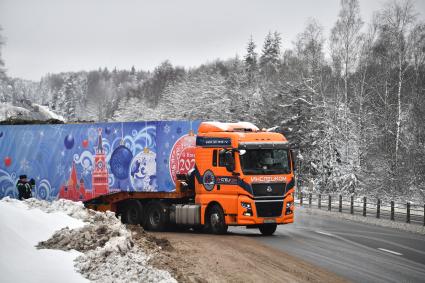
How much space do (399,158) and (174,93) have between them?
59708 millimetres

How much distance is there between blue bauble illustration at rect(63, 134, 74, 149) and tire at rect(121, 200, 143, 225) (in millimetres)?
3506

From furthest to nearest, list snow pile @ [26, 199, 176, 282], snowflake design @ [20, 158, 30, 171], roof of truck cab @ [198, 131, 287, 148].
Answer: snowflake design @ [20, 158, 30, 171], roof of truck cab @ [198, 131, 287, 148], snow pile @ [26, 199, 176, 282]

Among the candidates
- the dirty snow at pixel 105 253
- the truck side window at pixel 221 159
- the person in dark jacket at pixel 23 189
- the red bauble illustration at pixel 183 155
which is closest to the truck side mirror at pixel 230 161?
the truck side window at pixel 221 159

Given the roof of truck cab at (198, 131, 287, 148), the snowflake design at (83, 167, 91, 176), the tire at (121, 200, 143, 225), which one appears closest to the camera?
the roof of truck cab at (198, 131, 287, 148)

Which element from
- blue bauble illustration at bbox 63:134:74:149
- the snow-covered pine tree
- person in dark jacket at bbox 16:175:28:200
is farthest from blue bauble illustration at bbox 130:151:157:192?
the snow-covered pine tree

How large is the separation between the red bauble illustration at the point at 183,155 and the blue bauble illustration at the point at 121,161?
1838 mm

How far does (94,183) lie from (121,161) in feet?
5.07

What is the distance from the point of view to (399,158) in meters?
40.4

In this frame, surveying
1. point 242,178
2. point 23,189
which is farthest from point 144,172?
point 23,189

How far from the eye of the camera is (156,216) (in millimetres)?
21641

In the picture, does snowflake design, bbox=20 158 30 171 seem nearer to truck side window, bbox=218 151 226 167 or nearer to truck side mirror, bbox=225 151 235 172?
truck side window, bbox=218 151 226 167

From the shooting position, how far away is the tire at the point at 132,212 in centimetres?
2203

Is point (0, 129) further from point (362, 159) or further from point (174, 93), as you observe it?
point (174, 93)

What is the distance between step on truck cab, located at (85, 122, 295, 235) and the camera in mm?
19672
